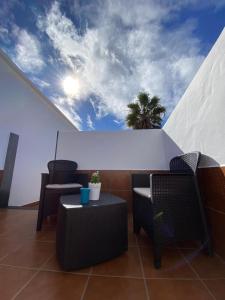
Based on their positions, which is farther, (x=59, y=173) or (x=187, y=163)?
(x=59, y=173)

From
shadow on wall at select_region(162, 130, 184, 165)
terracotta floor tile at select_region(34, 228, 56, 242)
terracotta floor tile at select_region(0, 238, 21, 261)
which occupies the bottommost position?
terracotta floor tile at select_region(34, 228, 56, 242)

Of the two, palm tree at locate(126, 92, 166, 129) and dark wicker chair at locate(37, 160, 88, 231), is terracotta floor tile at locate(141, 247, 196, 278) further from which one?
palm tree at locate(126, 92, 166, 129)

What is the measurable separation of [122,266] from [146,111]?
19.6 feet

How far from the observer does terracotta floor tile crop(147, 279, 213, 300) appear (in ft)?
2.90

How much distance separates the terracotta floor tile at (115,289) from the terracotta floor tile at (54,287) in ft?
0.23

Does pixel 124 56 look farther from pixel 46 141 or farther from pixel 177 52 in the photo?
pixel 46 141

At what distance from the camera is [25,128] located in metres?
4.18

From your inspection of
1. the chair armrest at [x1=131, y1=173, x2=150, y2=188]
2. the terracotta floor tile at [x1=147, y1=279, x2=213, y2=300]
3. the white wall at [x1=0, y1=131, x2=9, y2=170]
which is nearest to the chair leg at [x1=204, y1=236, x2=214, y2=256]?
the terracotta floor tile at [x1=147, y1=279, x2=213, y2=300]

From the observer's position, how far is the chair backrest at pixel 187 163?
1.49 m

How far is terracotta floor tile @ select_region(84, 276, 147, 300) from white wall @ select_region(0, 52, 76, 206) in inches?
139

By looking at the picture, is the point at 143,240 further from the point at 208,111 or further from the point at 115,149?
the point at 115,149

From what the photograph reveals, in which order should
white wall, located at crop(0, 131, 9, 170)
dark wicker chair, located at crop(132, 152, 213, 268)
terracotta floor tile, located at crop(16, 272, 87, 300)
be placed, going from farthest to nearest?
1. white wall, located at crop(0, 131, 9, 170)
2. dark wicker chair, located at crop(132, 152, 213, 268)
3. terracotta floor tile, located at crop(16, 272, 87, 300)

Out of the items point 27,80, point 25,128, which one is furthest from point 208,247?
point 27,80

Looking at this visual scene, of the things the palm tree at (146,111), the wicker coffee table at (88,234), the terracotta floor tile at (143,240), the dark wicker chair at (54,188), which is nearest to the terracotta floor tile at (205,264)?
the terracotta floor tile at (143,240)
